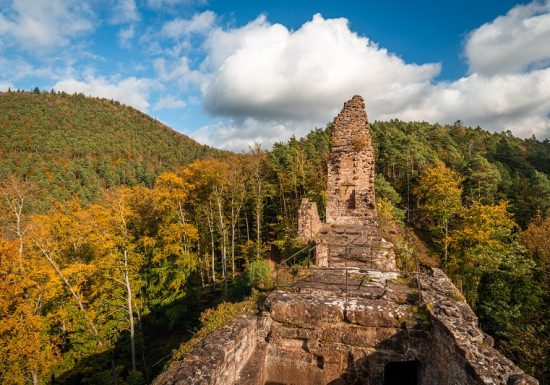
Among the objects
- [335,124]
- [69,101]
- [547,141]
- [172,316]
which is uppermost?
[69,101]

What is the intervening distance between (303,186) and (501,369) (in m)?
29.0

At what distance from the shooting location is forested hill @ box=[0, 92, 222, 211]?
7044cm

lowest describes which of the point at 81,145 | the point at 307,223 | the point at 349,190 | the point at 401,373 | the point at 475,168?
the point at 401,373

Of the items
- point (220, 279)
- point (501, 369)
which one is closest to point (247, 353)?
point (501, 369)

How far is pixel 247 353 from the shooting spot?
5.64 metres

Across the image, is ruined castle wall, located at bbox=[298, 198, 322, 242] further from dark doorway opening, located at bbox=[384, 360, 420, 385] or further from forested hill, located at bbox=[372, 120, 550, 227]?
forested hill, located at bbox=[372, 120, 550, 227]

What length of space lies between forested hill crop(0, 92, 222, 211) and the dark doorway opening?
49.4 metres

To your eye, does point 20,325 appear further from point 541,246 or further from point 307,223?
point 541,246

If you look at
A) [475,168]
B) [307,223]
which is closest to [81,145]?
[475,168]

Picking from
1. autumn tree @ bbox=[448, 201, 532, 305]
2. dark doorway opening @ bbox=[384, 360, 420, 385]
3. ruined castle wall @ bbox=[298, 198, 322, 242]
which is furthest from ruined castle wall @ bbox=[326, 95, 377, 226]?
autumn tree @ bbox=[448, 201, 532, 305]

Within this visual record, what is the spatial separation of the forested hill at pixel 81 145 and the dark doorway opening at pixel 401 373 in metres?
49.4

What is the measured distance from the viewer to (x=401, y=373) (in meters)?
6.09

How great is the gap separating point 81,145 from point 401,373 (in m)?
119

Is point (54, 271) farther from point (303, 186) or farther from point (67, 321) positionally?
point (303, 186)
